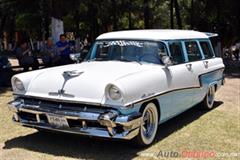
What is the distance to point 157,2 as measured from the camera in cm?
3634

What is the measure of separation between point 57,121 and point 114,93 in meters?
0.93

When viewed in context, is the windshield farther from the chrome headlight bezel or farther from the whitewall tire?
the whitewall tire

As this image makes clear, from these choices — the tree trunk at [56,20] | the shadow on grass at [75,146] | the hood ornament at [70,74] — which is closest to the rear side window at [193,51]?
the shadow on grass at [75,146]

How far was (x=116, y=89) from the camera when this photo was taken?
5707mm

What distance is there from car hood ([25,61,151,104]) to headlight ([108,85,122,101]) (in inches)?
4.0

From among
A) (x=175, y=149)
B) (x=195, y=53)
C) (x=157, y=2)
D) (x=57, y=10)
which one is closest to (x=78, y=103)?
(x=175, y=149)

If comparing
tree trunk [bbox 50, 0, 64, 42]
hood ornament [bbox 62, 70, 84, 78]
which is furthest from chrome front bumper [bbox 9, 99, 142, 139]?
tree trunk [bbox 50, 0, 64, 42]

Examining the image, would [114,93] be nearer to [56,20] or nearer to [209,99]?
[209,99]

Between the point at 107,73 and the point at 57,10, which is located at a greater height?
the point at 57,10

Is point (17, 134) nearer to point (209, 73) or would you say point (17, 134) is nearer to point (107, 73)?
point (107, 73)

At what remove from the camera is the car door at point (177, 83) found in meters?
6.93

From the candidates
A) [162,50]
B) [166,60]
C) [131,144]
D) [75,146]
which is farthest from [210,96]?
[75,146]

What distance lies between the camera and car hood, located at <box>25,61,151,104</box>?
585 cm

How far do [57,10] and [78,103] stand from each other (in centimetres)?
1114
